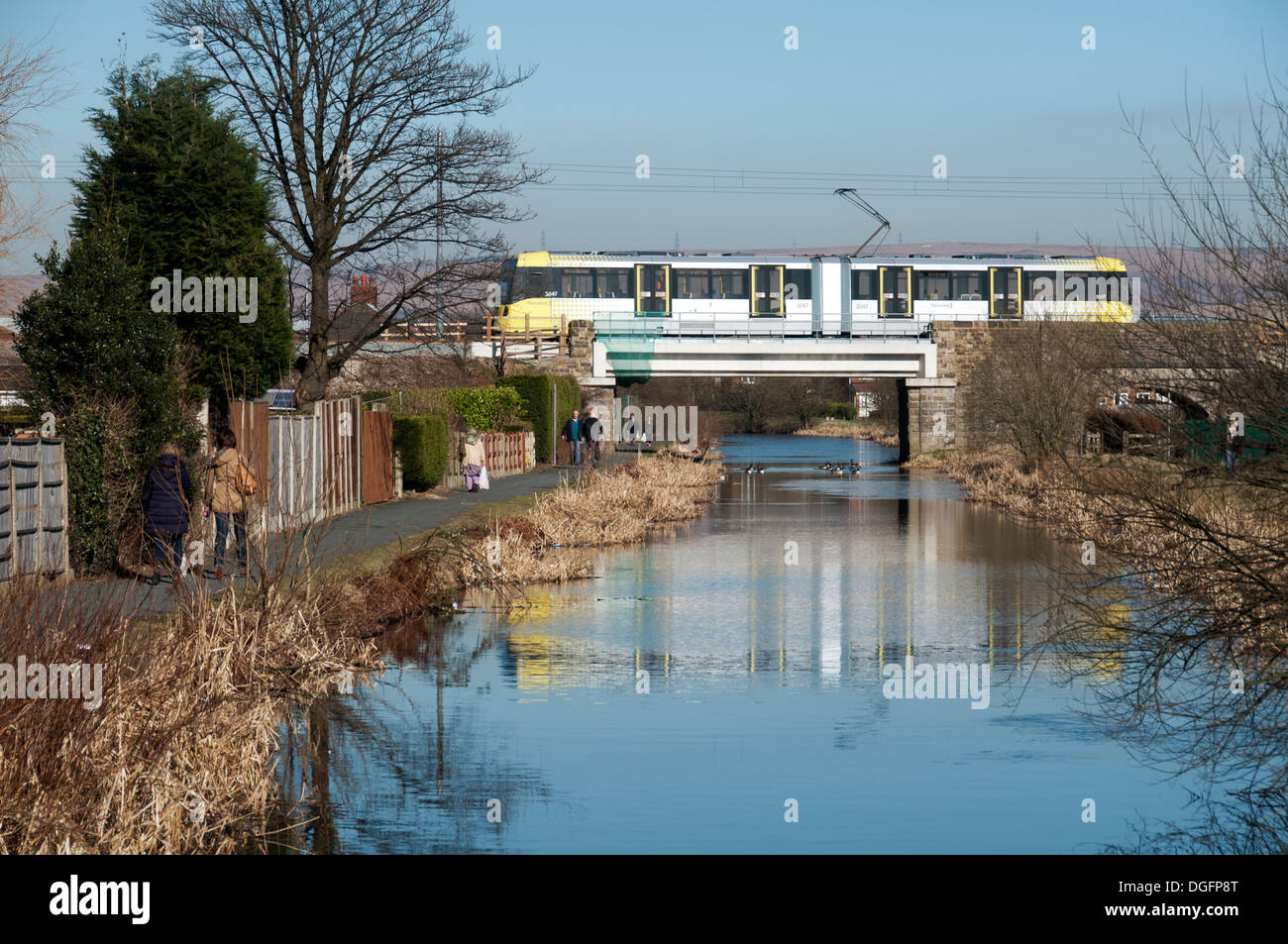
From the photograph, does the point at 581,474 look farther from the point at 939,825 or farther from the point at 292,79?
the point at 939,825

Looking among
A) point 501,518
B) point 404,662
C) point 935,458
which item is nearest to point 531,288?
point 935,458

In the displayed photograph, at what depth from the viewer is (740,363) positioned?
196 feet

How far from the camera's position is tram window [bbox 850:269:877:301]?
2413 inches

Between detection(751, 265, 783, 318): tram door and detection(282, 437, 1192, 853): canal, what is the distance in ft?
134

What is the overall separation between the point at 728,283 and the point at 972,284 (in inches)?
379

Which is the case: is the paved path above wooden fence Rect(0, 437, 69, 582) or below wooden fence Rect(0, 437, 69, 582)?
below

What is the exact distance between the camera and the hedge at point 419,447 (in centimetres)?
3198

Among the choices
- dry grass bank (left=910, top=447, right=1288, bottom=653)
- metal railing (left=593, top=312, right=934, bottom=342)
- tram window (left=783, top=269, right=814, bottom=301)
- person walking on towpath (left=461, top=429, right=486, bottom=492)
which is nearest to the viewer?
dry grass bank (left=910, top=447, right=1288, bottom=653)

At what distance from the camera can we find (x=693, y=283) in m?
60.6

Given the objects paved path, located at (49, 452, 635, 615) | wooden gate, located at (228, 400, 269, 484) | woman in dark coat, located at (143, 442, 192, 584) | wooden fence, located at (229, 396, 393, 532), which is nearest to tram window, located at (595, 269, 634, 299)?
paved path, located at (49, 452, 635, 615)

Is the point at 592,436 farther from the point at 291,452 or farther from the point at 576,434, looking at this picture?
the point at 291,452

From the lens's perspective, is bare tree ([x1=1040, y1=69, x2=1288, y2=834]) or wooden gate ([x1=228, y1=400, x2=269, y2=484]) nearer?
bare tree ([x1=1040, y1=69, x2=1288, y2=834])

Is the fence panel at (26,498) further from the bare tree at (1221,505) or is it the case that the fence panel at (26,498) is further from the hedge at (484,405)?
the hedge at (484,405)

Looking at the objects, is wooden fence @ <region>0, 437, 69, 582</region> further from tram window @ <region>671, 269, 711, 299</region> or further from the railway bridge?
tram window @ <region>671, 269, 711, 299</region>
